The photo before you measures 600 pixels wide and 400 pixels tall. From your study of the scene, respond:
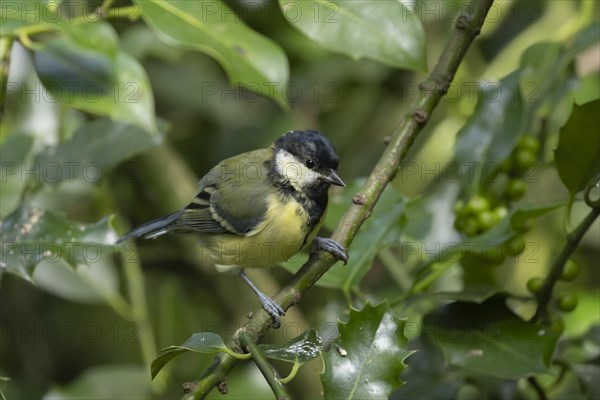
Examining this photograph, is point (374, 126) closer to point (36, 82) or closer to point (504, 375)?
point (36, 82)

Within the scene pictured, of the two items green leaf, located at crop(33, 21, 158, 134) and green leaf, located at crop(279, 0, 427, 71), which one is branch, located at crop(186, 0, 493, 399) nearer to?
green leaf, located at crop(279, 0, 427, 71)

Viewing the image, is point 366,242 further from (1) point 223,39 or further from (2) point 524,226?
(1) point 223,39

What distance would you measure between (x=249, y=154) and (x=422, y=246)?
2.13ft

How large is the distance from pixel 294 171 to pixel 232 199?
0.22 meters

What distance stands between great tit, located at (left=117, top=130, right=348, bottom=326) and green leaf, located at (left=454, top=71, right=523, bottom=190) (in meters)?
0.41

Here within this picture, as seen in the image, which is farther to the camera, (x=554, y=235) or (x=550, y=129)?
(x=554, y=235)

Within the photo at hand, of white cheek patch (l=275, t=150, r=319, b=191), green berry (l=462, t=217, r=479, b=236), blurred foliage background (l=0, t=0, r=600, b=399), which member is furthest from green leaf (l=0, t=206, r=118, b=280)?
green berry (l=462, t=217, r=479, b=236)

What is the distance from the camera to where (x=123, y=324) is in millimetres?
3424

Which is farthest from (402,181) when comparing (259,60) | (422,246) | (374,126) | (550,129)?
(259,60)

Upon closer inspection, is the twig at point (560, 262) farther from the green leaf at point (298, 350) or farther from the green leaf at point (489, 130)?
the green leaf at point (298, 350)

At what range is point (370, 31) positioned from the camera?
205cm

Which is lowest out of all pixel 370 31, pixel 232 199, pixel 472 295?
pixel 232 199

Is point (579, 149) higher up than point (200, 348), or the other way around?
point (579, 149)

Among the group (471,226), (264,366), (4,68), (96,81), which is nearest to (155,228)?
(96,81)
